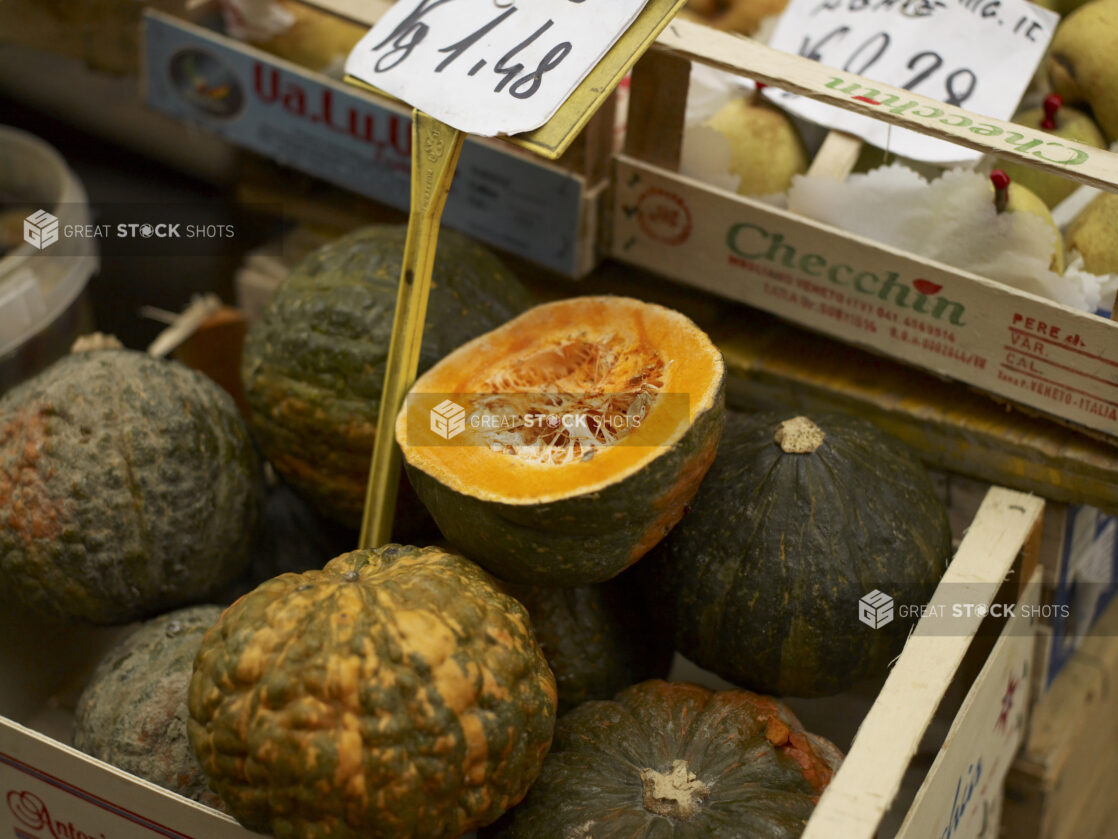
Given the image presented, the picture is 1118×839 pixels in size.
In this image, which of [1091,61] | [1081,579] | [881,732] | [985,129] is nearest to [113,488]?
[881,732]

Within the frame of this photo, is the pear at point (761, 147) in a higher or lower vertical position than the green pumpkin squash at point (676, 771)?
higher

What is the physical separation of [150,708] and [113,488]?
0.29 metres

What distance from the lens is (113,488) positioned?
139cm

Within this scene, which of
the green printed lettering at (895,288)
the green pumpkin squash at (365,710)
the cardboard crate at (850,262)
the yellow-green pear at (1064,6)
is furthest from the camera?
the yellow-green pear at (1064,6)

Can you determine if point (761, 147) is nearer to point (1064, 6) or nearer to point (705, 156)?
point (705, 156)

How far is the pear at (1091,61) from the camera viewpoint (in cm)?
177

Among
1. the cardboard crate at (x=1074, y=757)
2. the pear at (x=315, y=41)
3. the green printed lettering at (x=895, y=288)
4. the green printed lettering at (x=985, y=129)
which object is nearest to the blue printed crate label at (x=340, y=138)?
the pear at (x=315, y=41)

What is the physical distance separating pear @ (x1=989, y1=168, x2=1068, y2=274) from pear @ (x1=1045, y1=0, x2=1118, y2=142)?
0.32m

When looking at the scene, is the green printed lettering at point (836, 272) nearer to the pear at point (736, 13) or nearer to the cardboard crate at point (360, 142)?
the cardboard crate at point (360, 142)

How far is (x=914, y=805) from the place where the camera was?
3.93 feet

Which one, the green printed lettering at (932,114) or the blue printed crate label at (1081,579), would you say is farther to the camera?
the blue printed crate label at (1081,579)

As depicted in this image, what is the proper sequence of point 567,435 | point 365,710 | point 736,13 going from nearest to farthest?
point 365,710, point 567,435, point 736,13

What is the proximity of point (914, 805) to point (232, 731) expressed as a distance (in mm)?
753

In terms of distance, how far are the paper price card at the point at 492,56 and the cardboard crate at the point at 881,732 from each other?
76cm
